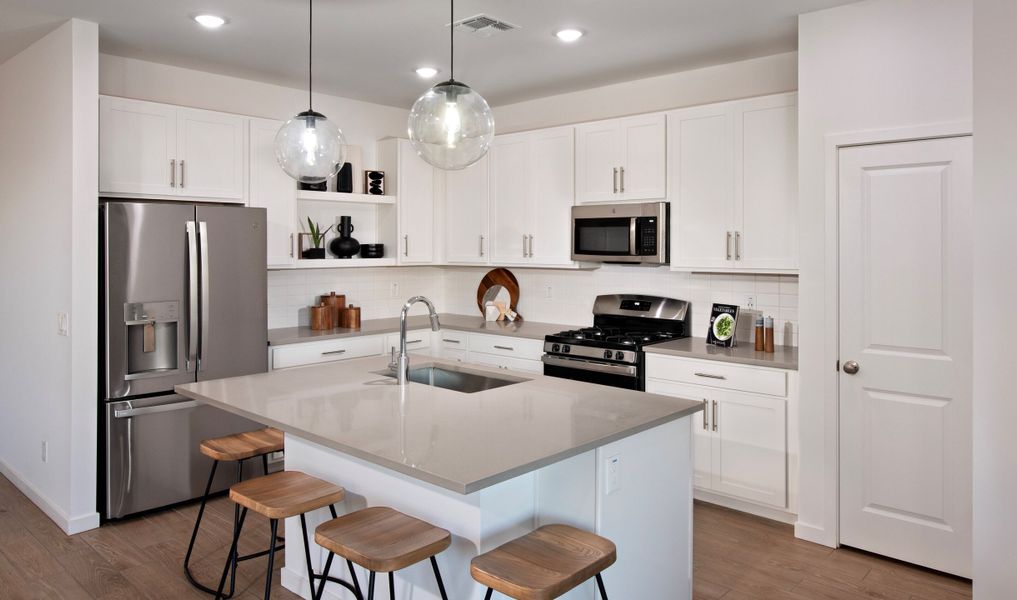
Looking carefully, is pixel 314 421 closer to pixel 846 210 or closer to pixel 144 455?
pixel 144 455

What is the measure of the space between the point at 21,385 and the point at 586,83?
13.4 feet

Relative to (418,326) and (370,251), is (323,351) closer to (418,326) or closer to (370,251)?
(418,326)

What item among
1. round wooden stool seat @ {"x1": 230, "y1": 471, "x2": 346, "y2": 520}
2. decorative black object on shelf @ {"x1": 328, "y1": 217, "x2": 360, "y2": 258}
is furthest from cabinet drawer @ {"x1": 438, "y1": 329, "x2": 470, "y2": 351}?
round wooden stool seat @ {"x1": 230, "y1": 471, "x2": 346, "y2": 520}

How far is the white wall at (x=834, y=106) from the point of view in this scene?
10.1ft

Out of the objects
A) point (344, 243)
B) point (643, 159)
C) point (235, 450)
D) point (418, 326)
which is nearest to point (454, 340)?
point (418, 326)

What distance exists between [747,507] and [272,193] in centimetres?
350

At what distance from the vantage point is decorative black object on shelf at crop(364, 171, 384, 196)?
5.42 meters

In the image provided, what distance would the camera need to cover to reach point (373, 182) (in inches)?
214

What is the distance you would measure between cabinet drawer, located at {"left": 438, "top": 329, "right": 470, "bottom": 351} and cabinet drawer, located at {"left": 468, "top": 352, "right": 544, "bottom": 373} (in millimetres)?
113

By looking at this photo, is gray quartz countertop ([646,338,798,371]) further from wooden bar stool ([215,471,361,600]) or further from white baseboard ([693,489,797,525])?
wooden bar stool ([215,471,361,600])

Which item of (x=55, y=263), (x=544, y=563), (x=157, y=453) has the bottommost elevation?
(x=157, y=453)

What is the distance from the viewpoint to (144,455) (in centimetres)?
385

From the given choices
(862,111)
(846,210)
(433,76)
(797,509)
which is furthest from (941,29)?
(433,76)

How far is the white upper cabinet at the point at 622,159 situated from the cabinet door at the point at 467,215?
35.5 inches
